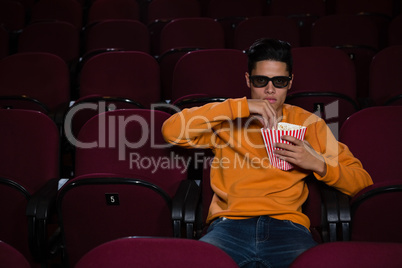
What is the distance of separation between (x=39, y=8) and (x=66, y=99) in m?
1.21

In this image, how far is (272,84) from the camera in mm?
1099

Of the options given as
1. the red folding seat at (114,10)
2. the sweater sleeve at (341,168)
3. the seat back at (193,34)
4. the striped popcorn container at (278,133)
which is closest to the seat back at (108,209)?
the striped popcorn container at (278,133)

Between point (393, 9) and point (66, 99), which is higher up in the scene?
point (393, 9)

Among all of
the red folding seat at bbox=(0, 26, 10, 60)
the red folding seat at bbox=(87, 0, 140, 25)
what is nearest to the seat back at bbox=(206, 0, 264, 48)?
the red folding seat at bbox=(87, 0, 140, 25)

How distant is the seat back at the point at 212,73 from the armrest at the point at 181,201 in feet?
1.99

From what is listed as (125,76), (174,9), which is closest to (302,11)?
(174,9)

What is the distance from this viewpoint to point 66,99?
1.89 m

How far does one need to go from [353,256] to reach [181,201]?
0.54 m

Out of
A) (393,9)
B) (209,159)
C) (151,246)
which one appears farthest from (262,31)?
(151,246)

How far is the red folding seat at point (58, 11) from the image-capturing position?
2.85 meters

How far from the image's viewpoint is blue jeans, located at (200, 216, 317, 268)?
0.92 meters

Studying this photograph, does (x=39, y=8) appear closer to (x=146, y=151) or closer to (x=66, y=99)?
(x=66, y=99)

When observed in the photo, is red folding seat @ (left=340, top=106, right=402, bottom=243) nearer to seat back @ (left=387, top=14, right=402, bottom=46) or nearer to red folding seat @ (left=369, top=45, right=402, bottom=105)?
red folding seat @ (left=369, top=45, right=402, bottom=105)

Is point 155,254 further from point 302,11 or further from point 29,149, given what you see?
point 302,11
